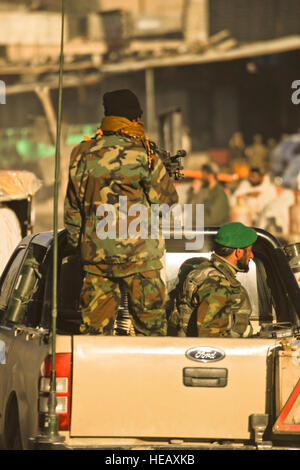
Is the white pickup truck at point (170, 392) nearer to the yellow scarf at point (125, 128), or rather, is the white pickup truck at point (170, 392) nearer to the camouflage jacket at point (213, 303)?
the camouflage jacket at point (213, 303)

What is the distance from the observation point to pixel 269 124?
33.7 m

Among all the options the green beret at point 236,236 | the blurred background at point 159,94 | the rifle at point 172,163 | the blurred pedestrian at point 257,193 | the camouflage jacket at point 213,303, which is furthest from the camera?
the blurred background at point 159,94

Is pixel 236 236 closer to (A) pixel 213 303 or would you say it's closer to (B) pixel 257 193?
(A) pixel 213 303

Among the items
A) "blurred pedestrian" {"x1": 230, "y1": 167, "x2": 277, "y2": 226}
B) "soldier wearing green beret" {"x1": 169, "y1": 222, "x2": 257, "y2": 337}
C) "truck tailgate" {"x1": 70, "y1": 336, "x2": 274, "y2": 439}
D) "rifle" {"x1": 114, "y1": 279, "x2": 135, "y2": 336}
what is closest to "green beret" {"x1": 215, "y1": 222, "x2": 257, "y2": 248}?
"soldier wearing green beret" {"x1": 169, "y1": 222, "x2": 257, "y2": 337}

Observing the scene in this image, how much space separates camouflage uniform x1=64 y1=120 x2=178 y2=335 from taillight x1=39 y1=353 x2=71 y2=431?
557 mm

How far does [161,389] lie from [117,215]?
104cm

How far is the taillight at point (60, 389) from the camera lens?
5.48 meters

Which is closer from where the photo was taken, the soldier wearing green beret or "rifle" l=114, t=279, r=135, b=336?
the soldier wearing green beret

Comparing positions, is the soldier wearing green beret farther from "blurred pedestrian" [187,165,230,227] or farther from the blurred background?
the blurred background

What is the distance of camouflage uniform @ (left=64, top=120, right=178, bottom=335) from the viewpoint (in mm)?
6023

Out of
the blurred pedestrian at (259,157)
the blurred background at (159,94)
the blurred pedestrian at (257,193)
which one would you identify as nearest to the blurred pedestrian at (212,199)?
the blurred pedestrian at (257,193)

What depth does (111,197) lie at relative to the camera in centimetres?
609

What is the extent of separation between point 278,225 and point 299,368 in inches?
525

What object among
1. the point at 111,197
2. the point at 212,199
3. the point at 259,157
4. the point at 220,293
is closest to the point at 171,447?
the point at 220,293
